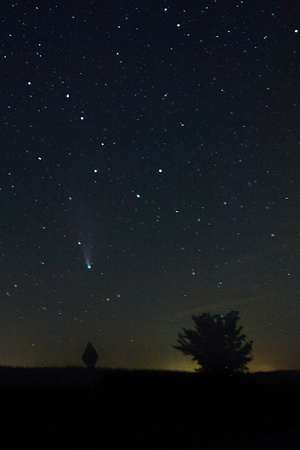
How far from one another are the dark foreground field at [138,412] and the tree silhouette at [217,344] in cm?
1634

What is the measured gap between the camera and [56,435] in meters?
11.6

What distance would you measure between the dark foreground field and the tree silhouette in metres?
16.3

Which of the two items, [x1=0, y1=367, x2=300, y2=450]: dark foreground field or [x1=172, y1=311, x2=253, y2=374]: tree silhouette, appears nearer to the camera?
[x1=0, y1=367, x2=300, y2=450]: dark foreground field

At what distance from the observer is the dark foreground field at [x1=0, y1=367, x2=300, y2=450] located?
1170cm

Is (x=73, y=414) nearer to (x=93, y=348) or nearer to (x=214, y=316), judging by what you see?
(x=93, y=348)

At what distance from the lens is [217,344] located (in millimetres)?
38000

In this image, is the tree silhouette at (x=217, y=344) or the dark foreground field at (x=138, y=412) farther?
the tree silhouette at (x=217, y=344)

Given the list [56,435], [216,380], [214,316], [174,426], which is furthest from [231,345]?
[56,435]

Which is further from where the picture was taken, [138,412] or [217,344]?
[217,344]

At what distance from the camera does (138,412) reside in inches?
570

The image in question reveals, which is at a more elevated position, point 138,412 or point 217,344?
point 217,344

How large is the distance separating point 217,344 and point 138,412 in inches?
967

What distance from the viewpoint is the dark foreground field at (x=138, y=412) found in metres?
11.7

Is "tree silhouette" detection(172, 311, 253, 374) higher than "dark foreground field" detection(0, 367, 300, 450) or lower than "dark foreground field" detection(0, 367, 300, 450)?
higher
